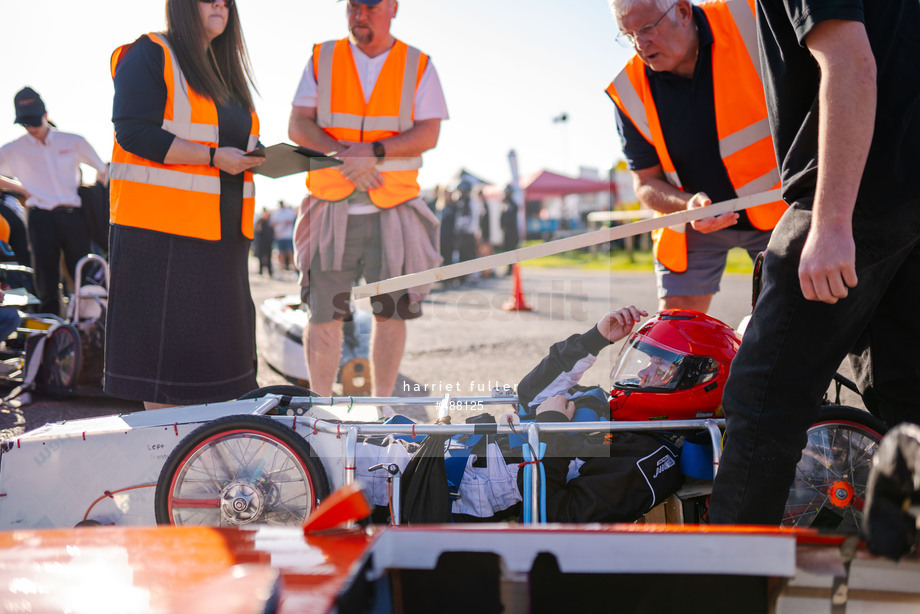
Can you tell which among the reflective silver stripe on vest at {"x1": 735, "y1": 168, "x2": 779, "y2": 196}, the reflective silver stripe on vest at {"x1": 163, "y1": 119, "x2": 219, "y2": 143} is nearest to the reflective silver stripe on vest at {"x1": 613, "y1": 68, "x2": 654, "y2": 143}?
the reflective silver stripe on vest at {"x1": 735, "y1": 168, "x2": 779, "y2": 196}

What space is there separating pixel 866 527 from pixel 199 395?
249 centimetres

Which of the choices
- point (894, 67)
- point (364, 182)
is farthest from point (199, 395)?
point (894, 67)

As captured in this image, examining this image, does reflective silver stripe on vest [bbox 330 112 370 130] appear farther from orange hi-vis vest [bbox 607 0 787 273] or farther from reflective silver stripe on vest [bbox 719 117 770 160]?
reflective silver stripe on vest [bbox 719 117 770 160]

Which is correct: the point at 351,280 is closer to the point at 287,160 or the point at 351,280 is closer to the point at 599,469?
the point at 287,160

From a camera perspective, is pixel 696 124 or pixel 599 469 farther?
pixel 696 124

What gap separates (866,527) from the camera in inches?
40.0

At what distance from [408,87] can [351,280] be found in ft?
3.50

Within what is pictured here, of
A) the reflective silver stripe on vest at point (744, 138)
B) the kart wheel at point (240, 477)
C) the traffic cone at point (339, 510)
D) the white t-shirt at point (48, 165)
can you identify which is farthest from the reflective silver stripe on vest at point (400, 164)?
the white t-shirt at point (48, 165)

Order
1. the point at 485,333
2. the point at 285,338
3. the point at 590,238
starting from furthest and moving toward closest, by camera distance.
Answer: the point at 485,333
the point at 285,338
the point at 590,238

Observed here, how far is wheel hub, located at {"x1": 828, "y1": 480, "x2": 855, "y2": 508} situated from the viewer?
7.30 ft

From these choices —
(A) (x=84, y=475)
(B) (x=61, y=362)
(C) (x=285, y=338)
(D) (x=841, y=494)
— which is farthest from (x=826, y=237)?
(B) (x=61, y=362)

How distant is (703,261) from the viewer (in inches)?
123

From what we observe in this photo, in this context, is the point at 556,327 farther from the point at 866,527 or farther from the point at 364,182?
the point at 866,527

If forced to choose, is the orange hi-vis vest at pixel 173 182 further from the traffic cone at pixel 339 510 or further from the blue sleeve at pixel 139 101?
the traffic cone at pixel 339 510
